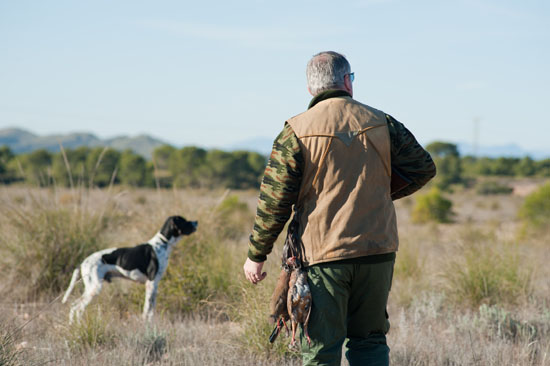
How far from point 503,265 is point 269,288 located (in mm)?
3286

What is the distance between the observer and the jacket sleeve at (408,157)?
290 centimetres

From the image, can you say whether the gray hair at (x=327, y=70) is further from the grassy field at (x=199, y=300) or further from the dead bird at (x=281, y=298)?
the grassy field at (x=199, y=300)

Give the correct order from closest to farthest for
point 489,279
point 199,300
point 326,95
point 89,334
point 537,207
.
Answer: point 326,95 → point 89,334 → point 199,300 → point 489,279 → point 537,207

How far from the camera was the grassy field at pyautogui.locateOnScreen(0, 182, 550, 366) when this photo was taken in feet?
14.2

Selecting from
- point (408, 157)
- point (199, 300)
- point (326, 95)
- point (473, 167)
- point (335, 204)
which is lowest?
point (473, 167)

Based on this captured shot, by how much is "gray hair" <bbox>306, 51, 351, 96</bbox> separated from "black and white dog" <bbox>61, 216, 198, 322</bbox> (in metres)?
3.42

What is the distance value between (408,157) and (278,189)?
2.62ft

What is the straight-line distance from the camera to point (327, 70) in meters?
2.86

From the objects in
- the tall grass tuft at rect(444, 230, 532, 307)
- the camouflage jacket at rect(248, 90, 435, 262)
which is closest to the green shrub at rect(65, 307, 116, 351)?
the camouflage jacket at rect(248, 90, 435, 262)

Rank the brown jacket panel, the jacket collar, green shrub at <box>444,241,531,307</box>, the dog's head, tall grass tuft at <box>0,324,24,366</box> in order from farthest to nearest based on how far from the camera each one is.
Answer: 1. green shrub at <box>444,241,531,307</box>
2. the dog's head
3. tall grass tuft at <box>0,324,24,366</box>
4. the jacket collar
5. the brown jacket panel

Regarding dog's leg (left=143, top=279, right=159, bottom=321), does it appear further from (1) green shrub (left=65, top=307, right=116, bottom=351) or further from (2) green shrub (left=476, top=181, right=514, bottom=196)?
(2) green shrub (left=476, top=181, right=514, bottom=196)

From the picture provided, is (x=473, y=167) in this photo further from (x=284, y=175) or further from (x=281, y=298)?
(x=284, y=175)

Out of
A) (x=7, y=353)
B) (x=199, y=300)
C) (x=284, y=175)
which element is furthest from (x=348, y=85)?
(x=199, y=300)

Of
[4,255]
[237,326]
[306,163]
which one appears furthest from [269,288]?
[4,255]
